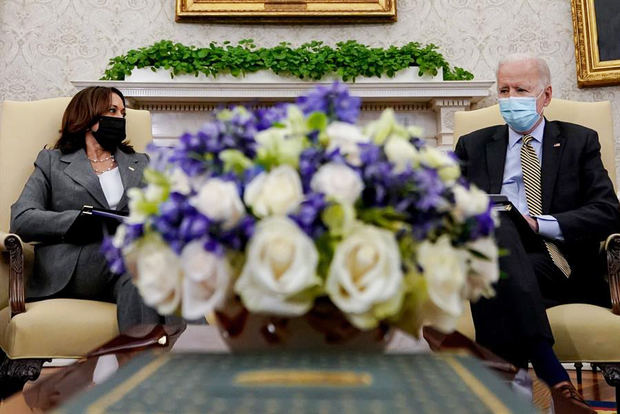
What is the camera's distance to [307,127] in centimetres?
100

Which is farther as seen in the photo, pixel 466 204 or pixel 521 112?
pixel 521 112

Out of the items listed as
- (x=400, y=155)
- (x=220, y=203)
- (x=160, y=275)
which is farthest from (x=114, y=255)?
(x=400, y=155)

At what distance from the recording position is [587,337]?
6.70ft

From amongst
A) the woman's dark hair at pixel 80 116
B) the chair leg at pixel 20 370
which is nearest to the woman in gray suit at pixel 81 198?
the woman's dark hair at pixel 80 116

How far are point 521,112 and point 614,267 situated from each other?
2.67 feet

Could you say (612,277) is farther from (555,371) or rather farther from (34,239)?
(34,239)

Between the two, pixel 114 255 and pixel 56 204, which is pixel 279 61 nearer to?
pixel 56 204

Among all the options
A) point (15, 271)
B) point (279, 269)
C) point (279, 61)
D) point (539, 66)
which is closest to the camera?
point (279, 269)

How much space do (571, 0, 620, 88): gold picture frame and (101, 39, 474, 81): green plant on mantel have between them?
100 cm

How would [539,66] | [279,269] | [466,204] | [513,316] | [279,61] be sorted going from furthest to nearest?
[279,61]
[539,66]
[513,316]
[466,204]
[279,269]

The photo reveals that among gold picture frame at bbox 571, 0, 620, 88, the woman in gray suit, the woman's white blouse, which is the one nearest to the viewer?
the woman in gray suit

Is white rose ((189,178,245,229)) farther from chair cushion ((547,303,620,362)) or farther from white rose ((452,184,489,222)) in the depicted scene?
chair cushion ((547,303,620,362))

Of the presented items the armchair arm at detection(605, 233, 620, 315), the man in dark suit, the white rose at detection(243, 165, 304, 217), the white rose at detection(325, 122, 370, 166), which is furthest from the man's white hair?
the white rose at detection(243, 165, 304, 217)

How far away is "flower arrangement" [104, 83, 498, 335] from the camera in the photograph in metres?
0.88
